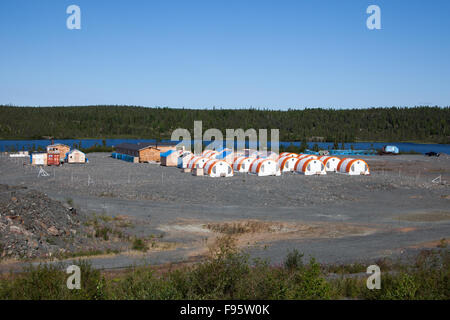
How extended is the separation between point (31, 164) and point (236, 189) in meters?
32.8

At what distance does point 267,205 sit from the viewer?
3002 cm

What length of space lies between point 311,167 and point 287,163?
3.60m

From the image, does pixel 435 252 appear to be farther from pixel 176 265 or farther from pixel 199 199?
pixel 199 199

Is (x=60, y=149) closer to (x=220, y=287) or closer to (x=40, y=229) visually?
(x=40, y=229)

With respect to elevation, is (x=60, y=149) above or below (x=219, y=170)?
above

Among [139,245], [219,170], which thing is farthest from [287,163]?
[139,245]

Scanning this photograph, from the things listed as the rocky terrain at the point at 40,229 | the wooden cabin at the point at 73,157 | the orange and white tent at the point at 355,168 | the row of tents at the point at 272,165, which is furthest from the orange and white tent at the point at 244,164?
the rocky terrain at the point at 40,229

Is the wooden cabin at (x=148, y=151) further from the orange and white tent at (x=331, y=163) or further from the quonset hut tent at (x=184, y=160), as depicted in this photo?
the orange and white tent at (x=331, y=163)

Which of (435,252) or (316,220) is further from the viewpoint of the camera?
(316,220)

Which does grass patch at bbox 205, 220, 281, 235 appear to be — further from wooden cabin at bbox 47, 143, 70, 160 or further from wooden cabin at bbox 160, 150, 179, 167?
wooden cabin at bbox 47, 143, 70, 160
